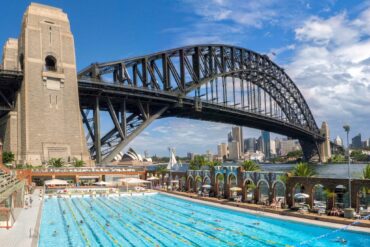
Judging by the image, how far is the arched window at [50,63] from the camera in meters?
64.1

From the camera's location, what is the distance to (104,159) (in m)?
70.0

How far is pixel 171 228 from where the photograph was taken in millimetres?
30812

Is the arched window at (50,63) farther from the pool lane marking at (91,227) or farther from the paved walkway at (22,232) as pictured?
the paved walkway at (22,232)

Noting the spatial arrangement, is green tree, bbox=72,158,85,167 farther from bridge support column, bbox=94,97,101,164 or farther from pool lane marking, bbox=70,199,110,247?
pool lane marking, bbox=70,199,110,247

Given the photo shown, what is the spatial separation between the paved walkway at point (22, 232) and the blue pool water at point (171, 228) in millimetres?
792

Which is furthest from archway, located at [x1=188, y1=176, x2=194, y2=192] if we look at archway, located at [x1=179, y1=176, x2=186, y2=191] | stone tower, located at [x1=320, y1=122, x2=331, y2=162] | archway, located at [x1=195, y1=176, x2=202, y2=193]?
stone tower, located at [x1=320, y1=122, x2=331, y2=162]

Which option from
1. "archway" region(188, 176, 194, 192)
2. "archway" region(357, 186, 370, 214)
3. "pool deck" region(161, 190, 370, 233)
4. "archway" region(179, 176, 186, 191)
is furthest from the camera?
"archway" region(179, 176, 186, 191)

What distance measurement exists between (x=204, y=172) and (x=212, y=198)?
6.36 metres

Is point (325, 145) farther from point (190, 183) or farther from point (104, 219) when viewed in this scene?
point (104, 219)

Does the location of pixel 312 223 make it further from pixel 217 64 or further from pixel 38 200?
pixel 217 64

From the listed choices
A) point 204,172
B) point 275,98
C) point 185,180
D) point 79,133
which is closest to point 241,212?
point 204,172

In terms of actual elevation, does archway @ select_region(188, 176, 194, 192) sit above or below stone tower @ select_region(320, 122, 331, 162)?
below

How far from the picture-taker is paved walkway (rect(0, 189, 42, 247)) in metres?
23.9

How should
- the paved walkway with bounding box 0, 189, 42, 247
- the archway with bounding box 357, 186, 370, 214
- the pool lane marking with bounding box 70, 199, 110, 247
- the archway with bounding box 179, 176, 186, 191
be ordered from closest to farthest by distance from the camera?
the paved walkway with bounding box 0, 189, 42, 247 → the pool lane marking with bounding box 70, 199, 110, 247 → the archway with bounding box 357, 186, 370, 214 → the archway with bounding box 179, 176, 186, 191
